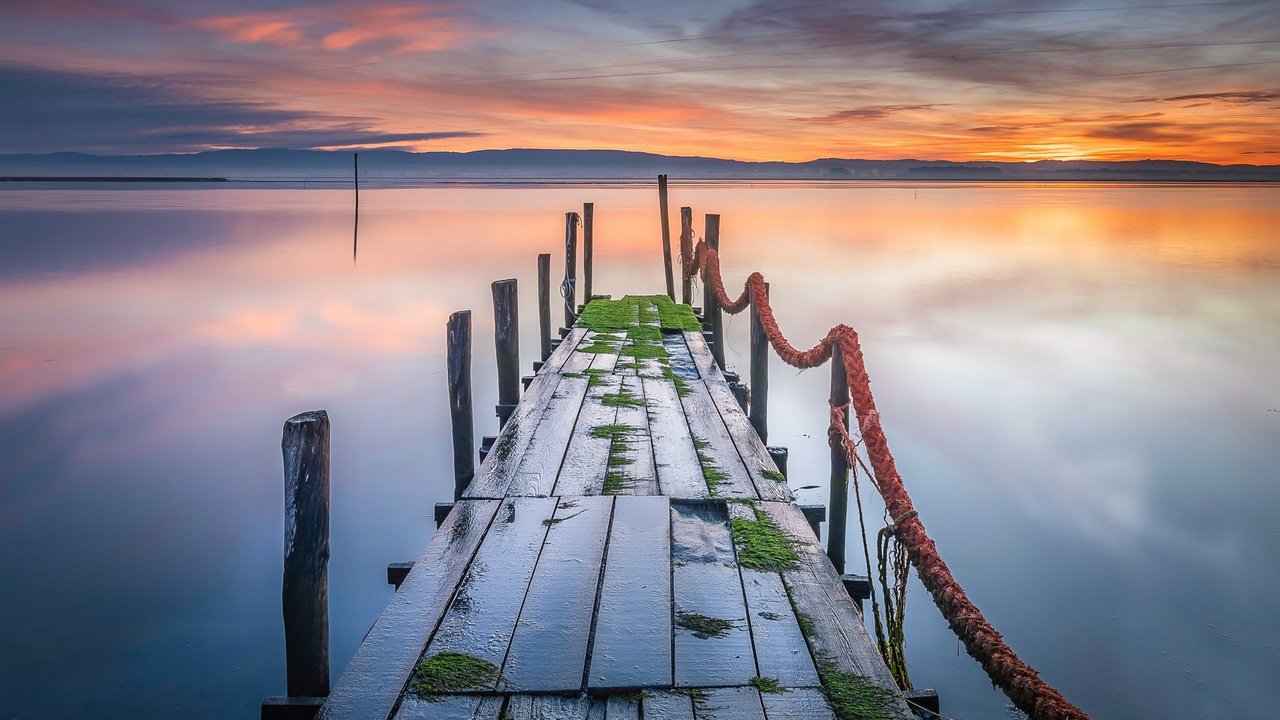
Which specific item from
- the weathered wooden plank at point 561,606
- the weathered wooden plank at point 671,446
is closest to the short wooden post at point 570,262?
the weathered wooden plank at point 671,446

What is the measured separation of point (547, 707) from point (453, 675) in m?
0.40

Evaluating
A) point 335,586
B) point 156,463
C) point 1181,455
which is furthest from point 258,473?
point 1181,455

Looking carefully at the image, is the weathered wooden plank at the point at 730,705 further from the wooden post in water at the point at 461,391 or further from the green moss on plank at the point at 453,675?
the wooden post in water at the point at 461,391

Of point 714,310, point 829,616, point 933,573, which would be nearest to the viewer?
point 933,573

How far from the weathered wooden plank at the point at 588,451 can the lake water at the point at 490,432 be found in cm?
247

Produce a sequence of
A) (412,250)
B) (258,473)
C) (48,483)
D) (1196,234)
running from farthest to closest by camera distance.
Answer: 1. (1196,234)
2. (412,250)
3. (258,473)
4. (48,483)

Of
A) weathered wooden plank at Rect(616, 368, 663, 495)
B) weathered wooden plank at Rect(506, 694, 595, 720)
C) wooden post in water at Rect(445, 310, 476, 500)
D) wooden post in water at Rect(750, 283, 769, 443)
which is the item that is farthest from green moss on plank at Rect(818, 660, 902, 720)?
wooden post in water at Rect(750, 283, 769, 443)

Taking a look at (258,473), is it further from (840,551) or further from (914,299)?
(914,299)

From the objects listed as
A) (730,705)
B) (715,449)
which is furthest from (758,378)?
(730,705)

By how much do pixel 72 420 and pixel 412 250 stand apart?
25539mm

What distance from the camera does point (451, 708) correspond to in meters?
2.87

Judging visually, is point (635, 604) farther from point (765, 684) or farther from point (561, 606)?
point (765, 684)

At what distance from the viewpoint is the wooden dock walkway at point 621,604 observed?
2941 millimetres

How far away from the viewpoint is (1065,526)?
858cm
